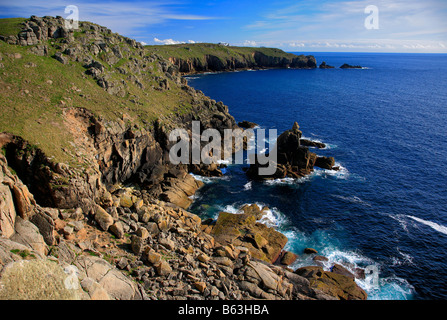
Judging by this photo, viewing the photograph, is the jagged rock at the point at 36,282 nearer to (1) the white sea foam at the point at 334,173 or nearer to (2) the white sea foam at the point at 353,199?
(2) the white sea foam at the point at 353,199

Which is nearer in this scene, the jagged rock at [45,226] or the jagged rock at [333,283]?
the jagged rock at [45,226]

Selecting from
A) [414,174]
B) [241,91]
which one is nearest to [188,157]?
[414,174]

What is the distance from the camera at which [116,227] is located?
31766 mm

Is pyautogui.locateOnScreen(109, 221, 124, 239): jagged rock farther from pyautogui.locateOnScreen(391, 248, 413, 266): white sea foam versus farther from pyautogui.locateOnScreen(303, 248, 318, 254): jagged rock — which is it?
pyautogui.locateOnScreen(391, 248, 413, 266): white sea foam

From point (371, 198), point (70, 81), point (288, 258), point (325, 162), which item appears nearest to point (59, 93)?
point (70, 81)

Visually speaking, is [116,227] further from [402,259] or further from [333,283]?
[402,259]

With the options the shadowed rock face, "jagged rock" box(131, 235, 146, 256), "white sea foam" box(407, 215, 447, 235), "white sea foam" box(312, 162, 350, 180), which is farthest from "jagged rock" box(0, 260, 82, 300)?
"white sea foam" box(312, 162, 350, 180)

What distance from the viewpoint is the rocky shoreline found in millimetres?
22734

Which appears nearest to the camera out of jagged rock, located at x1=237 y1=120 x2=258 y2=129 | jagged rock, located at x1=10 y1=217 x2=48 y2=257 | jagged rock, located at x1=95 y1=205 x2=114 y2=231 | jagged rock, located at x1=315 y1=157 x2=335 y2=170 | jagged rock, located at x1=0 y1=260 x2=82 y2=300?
jagged rock, located at x1=0 y1=260 x2=82 y2=300

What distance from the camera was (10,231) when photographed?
22.6 meters

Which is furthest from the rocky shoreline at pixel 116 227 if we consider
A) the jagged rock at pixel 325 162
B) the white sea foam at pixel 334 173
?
the jagged rock at pixel 325 162

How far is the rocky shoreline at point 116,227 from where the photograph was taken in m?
22.7

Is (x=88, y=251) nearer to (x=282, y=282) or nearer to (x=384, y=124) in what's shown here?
(x=282, y=282)

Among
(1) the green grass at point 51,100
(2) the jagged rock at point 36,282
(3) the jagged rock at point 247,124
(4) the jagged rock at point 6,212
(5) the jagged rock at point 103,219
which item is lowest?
(5) the jagged rock at point 103,219
